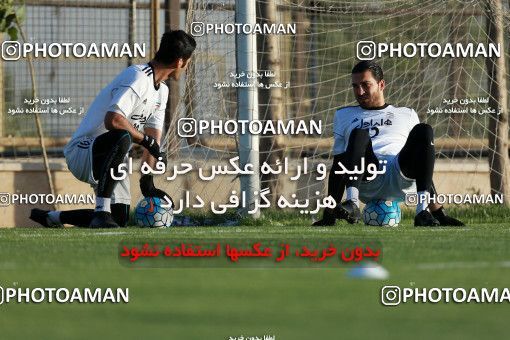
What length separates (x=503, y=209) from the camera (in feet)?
39.6

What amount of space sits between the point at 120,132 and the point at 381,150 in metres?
1.89

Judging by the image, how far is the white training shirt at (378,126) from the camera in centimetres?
995

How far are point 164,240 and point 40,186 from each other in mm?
5848

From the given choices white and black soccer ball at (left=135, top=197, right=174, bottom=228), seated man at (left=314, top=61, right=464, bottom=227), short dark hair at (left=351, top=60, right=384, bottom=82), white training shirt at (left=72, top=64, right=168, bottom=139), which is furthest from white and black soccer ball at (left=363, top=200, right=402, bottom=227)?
white training shirt at (left=72, top=64, right=168, bottom=139)

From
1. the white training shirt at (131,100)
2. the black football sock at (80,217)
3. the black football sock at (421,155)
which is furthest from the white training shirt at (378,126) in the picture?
the black football sock at (80,217)

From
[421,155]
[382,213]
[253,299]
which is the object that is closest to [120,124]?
[382,213]

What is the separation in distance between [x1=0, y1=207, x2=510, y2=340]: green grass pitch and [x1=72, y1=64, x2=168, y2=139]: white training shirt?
96.9 inches

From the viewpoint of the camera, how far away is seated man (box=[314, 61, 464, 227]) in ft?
31.6

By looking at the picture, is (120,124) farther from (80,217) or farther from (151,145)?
(80,217)

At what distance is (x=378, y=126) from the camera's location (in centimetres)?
996

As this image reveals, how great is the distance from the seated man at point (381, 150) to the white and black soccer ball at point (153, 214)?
122cm

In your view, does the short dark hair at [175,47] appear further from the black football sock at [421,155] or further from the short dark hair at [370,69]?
the black football sock at [421,155]

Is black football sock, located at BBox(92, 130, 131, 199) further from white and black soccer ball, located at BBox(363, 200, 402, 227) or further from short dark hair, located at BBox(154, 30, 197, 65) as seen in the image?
white and black soccer ball, located at BBox(363, 200, 402, 227)

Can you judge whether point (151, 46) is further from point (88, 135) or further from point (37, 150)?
Answer: point (88, 135)
